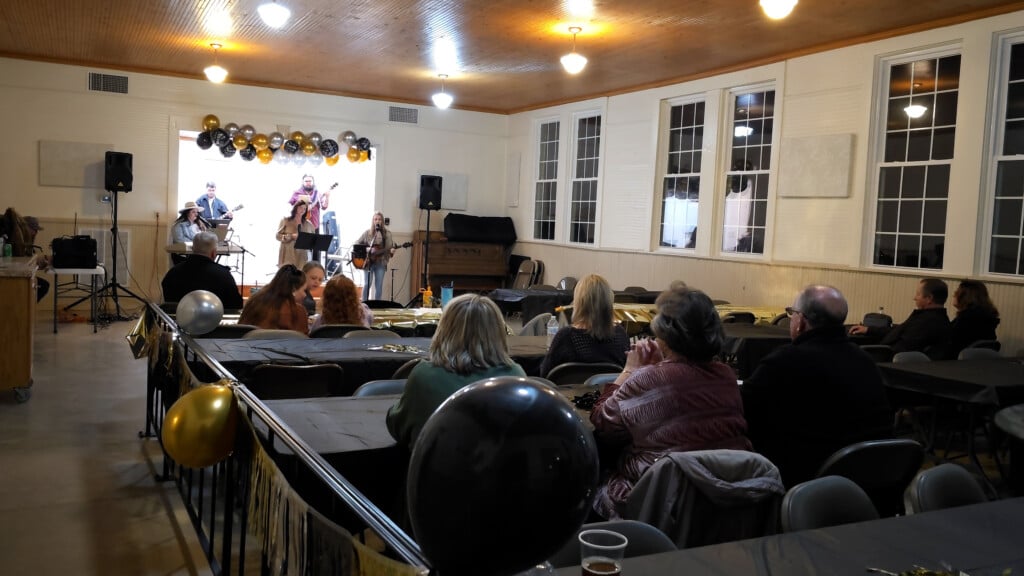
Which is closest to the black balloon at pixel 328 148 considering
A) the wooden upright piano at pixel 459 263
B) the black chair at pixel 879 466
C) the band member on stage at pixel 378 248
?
the band member on stage at pixel 378 248

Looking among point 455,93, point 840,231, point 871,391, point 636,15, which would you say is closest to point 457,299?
point 871,391

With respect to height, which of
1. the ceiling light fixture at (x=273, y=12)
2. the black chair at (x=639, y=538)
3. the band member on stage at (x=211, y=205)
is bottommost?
the black chair at (x=639, y=538)

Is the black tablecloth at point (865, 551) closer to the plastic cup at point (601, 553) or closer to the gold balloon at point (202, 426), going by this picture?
the plastic cup at point (601, 553)

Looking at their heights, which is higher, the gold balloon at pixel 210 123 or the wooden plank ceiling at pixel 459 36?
the wooden plank ceiling at pixel 459 36

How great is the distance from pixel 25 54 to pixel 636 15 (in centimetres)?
884

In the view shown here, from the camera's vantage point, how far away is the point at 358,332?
5.46 metres

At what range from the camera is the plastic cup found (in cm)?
144

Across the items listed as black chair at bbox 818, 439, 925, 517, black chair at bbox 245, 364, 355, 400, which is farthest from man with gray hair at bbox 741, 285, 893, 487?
black chair at bbox 245, 364, 355, 400

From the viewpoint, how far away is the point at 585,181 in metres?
13.8

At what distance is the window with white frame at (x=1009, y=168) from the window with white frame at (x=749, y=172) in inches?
111

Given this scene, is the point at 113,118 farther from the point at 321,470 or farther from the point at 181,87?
the point at 321,470

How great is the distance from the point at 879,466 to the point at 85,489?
3893 mm

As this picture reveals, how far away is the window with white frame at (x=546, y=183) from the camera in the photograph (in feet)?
48.0

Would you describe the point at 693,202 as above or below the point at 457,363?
above
